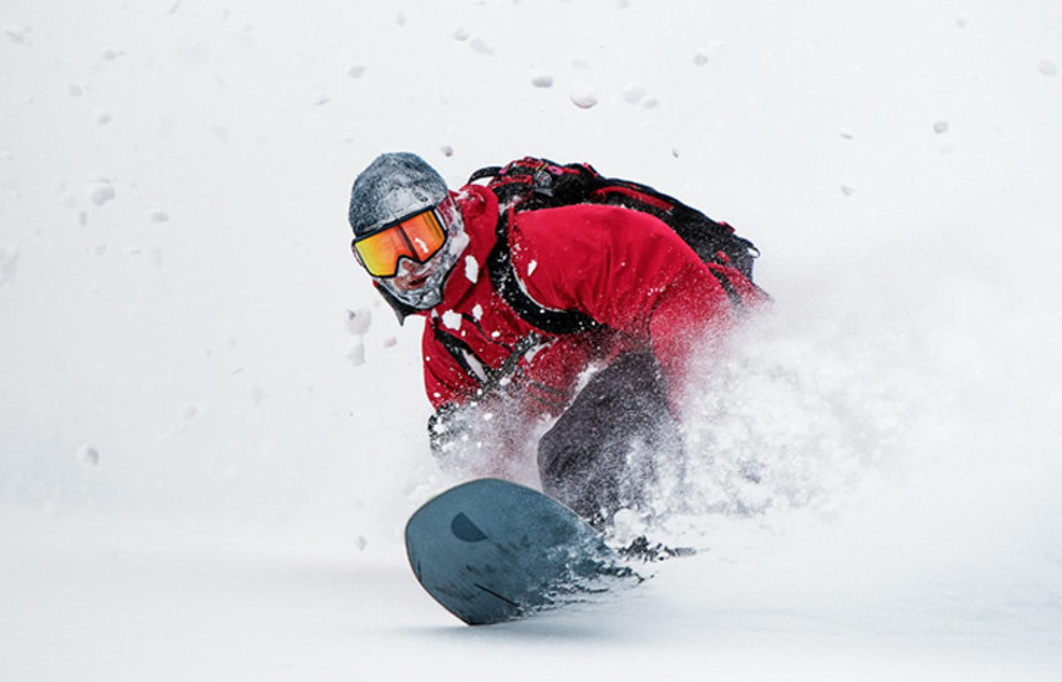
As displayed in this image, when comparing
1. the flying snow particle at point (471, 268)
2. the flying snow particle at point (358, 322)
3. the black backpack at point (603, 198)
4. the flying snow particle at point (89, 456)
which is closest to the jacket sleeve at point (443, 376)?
the flying snow particle at point (471, 268)

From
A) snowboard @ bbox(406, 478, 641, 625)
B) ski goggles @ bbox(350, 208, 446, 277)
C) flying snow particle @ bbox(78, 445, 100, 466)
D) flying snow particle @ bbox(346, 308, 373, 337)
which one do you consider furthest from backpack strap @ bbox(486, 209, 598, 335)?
flying snow particle @ bbox(78, 445, 100, 466)

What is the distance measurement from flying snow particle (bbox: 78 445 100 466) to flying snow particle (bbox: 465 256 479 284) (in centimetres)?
409

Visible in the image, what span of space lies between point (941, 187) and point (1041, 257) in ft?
7.55

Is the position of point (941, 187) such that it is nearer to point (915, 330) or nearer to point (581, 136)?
point (581, 136)

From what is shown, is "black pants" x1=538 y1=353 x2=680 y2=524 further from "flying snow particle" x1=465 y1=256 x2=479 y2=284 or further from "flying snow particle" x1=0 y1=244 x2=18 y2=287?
"flying snow particle" x1=0 y1=244 x2=18 y2=287

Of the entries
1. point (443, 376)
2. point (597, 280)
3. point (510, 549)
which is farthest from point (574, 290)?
point (510, 549)

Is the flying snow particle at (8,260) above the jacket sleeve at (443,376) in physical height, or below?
above

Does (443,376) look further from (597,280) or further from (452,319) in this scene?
(597,280)

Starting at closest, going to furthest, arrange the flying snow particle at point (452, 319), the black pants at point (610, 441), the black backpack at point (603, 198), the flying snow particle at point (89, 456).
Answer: the black pants at point (610, 441) → the flying snow particle at point (452, 319) → the black backpack at point (603, 198) → the flying snow particle at point (89, 456)

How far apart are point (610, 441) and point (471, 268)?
54 centimetres

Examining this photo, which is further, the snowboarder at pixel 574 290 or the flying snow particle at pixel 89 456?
the flying snow particle at pixel 89 456

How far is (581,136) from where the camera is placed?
6109 mm

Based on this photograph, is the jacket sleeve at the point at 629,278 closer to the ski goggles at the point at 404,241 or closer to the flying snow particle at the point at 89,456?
the ski goggles at the point at 404,241

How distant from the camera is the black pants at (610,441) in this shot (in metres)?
2.27
